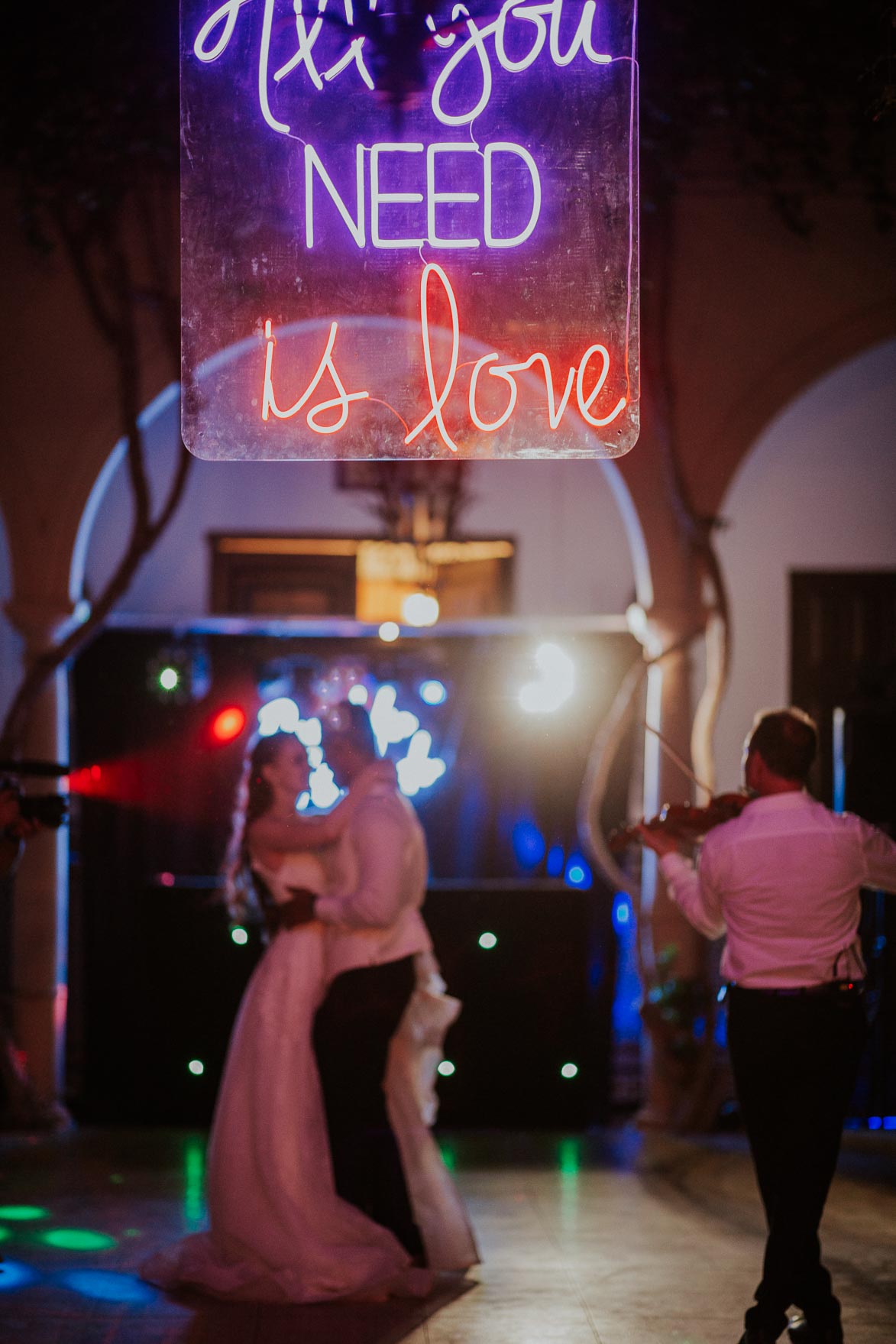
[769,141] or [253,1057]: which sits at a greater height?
[769,141]

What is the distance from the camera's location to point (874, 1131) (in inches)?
257

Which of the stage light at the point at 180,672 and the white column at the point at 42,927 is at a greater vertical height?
the stage light at the point at 180,672

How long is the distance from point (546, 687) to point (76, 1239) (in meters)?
3.43

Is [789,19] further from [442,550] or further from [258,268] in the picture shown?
[258,268]

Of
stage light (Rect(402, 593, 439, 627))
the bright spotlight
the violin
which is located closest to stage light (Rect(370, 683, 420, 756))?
the bright spotlight

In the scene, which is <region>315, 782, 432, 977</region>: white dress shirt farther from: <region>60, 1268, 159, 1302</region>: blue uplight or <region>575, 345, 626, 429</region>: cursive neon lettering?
<region>575, 345, 626, 429</region>: cursive neon lettering

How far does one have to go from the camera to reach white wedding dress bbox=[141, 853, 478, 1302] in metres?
4.25

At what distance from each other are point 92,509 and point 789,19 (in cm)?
372

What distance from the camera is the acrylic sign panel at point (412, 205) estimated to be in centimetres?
288

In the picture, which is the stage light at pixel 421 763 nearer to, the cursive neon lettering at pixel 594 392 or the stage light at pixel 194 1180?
the stage light at pixel 194 1180

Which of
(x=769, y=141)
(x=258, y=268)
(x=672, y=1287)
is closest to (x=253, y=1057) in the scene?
(x=672, y=1287)

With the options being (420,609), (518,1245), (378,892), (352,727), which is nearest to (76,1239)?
(518,1245)

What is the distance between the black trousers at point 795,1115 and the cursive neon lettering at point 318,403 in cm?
A: 188

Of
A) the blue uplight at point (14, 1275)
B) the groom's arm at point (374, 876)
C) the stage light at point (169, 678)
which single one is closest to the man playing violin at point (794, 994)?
the groom's arm at point (374, 876)
